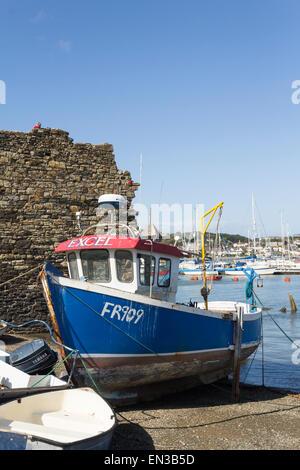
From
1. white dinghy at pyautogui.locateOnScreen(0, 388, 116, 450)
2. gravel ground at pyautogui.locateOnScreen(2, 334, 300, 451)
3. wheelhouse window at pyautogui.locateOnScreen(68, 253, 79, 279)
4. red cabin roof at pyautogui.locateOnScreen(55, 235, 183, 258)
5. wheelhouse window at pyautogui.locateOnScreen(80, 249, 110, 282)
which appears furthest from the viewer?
wheelhouse window at pyautogui.locateOnScreen(68, 253, 79, 279)

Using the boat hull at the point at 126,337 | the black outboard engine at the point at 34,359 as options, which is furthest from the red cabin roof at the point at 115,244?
the black outboard engine at the point at 34,359

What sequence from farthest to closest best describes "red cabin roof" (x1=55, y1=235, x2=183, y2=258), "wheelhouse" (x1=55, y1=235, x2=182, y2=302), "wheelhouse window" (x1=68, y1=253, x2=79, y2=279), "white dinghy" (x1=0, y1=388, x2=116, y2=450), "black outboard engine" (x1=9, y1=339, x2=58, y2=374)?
"wheelhouse window" (x1=68, y1=253, x2=79, y2=279) → "wheelhouse" (x1=55, y1=235, x2=182, y2=302) → "red cabin roof" (x1=55, y1=235, x2=183, y2=258) → "black outboard engine" (x1=9, y1=339, x2=58, y2=374) → "white dinghy" (x1=0, y1=388, x2=116, y2=450)

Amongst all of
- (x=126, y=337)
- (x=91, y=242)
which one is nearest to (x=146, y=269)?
(x=91, y=242)

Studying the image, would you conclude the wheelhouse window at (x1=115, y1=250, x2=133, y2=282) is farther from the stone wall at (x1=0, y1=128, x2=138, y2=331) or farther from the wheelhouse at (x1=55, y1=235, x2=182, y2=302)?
the stone wall at (x1=0, y1=128, x2=138, y2=331)

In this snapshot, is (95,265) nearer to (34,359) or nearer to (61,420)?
(34,359)

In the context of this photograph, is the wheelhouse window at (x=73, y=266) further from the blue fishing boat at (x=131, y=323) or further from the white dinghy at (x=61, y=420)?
the white dinghy at (x=61, y=420)

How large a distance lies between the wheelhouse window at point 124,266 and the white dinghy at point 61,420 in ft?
7.99

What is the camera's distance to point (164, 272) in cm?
841

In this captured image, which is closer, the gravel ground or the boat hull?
the gravel ground

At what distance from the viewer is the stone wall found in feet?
41.7

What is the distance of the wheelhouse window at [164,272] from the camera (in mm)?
8289

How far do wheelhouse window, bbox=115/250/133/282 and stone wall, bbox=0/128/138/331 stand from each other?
586cm

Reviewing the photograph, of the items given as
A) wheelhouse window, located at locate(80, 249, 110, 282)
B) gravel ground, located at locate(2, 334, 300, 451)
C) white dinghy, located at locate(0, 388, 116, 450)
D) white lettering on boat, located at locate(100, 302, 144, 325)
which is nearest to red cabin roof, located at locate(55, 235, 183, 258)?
wheelhouse window, located at locate(80, 249, 110, 282)

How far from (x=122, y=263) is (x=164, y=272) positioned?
107 centimetres
